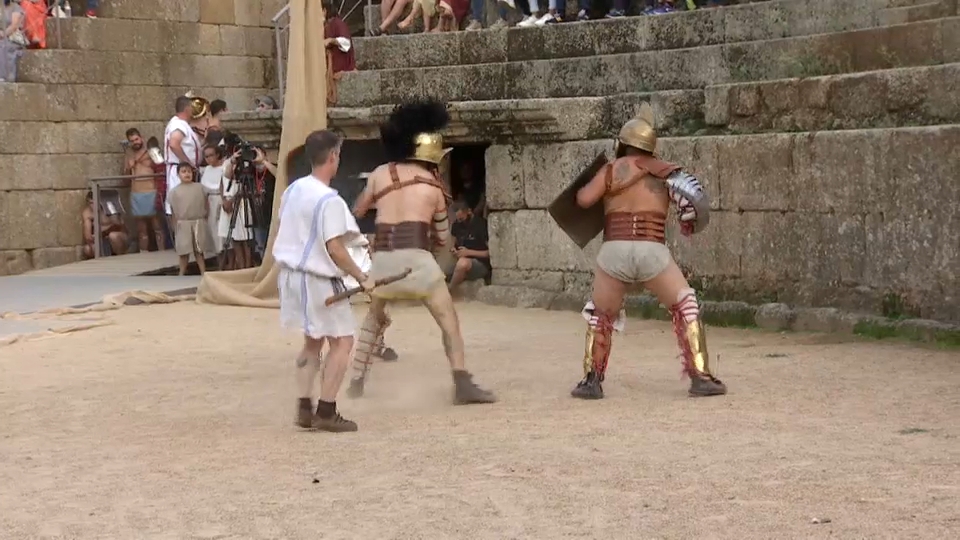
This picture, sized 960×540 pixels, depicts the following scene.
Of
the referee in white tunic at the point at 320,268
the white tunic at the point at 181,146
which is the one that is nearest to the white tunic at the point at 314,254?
the referee in white tunic at the point at 320,268

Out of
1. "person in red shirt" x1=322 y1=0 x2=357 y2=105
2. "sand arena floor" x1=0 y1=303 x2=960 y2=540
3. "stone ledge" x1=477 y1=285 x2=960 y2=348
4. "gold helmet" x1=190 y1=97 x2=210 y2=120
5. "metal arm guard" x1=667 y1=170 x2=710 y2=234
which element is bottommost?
"sand arena floor" x1=0 y1=303 x2=960 y2=540

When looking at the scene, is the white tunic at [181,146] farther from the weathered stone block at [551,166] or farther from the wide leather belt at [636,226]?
the wide leather belt at [636,226]

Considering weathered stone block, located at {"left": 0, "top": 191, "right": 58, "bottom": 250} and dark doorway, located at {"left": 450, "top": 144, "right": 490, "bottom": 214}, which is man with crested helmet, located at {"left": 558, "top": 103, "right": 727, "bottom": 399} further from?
weathered stone block, located at {"left": 0, "top": 191, "right": 58, "bottom": 250}

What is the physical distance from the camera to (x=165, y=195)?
697 inches

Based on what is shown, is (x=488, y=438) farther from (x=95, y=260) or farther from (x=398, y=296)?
(x=95, y=260)

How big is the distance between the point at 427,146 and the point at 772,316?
11.2 feet

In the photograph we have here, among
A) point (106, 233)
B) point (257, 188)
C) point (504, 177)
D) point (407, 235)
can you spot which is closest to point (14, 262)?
point (106, 233)

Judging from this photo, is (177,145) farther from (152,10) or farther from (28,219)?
(152,10)

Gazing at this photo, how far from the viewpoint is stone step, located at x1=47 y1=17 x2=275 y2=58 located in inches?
709

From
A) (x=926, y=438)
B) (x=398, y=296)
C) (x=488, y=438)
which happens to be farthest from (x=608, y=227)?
(x=926, y=438)

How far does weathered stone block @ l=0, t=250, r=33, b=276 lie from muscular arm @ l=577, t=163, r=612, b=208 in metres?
10.7

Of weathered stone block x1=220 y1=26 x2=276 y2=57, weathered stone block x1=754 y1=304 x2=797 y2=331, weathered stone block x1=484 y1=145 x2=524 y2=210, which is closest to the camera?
weathered stone block x1=754 y1=304 x2=797 y2=331

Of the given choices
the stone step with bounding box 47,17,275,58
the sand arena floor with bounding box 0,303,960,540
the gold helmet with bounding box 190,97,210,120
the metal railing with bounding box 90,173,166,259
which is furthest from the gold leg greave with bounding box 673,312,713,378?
the stone step with bounding box 47,17,275,58

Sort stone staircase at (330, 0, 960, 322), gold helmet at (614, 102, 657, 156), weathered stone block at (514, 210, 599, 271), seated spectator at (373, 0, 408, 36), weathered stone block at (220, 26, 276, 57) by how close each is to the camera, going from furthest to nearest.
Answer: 1. weathered stone block at (220, 26, 276, 57)
2. seated spectator at (373, 0, 408, 36)
3. weathered stone block at (514, 210, 599, 271)
4. stone staircase at (330, 0, 960, 322)
5. gold helmet at (614, 102, 657, 156)
